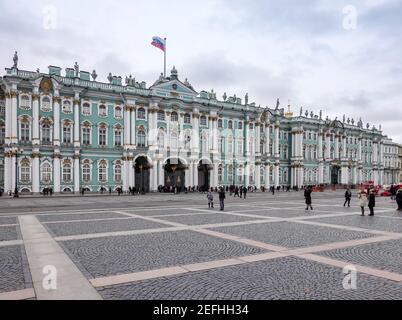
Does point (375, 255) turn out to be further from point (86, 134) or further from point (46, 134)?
point (86, 134)

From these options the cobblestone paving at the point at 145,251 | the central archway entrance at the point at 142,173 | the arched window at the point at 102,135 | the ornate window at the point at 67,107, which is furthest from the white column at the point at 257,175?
the cobblestone paving at the point at 145,251

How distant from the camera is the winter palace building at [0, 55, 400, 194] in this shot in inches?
1889

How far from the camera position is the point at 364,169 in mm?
96188

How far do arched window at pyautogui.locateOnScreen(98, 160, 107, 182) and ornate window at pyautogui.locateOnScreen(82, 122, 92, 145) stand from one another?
368 centimetres

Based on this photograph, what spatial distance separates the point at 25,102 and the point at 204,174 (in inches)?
1275

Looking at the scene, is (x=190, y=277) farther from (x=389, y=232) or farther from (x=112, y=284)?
(x=389, y=232)

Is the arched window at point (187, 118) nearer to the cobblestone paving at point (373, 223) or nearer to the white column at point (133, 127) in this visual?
the white column at point (133, 127)

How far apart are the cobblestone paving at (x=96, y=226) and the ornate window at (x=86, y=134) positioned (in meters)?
37.2

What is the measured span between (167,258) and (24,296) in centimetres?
406

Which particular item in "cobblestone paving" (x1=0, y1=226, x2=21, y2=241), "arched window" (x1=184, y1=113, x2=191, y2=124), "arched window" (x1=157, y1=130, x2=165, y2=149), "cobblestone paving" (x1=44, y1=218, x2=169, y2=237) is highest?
"arched window" (x1=184, y1=113, x2=191, y2=124)

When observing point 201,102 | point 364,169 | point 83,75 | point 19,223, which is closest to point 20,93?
point 83,75

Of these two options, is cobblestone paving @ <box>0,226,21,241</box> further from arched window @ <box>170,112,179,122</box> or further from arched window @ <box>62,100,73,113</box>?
arched window @ <box>170,112,179,122</box>

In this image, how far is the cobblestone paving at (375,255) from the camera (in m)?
9.44

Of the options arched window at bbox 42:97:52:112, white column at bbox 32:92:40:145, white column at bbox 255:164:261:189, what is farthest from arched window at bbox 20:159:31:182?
white column at bbox 255:164:261:189
